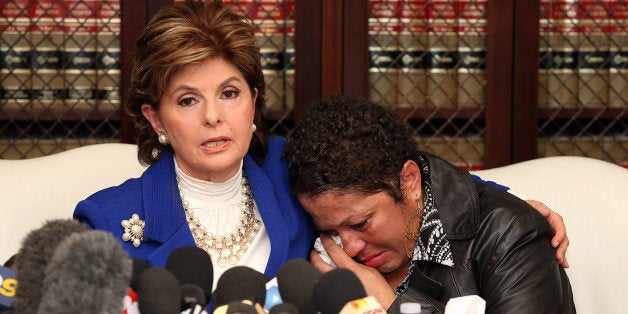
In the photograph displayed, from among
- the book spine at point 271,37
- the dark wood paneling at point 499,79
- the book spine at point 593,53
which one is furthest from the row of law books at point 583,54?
the book spine at point 271,37

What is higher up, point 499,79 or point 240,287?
point 240,287

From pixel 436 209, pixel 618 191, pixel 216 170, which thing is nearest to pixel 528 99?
pixel 618 191

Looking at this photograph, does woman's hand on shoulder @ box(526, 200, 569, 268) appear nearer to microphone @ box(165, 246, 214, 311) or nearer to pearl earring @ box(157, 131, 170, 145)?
pearl earring @ box(157, 131, 170, 145)

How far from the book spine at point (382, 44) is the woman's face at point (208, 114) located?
1.04 metres

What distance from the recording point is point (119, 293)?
2.81ft

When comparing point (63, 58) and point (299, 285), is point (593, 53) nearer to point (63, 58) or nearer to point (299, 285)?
point (63, 58)

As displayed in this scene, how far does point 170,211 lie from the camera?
1749mm

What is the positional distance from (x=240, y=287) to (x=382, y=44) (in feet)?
6.04

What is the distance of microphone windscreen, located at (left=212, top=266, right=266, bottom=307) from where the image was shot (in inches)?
39.6

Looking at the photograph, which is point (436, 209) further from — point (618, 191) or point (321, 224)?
point (618, 191)

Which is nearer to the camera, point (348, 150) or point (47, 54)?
point (348, 150)

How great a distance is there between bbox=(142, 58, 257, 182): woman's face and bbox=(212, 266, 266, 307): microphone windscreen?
705 millimetres

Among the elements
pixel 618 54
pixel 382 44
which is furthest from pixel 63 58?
pixel 618 54

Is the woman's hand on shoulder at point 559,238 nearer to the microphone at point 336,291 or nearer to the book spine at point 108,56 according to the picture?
the microphone at point 336,291
